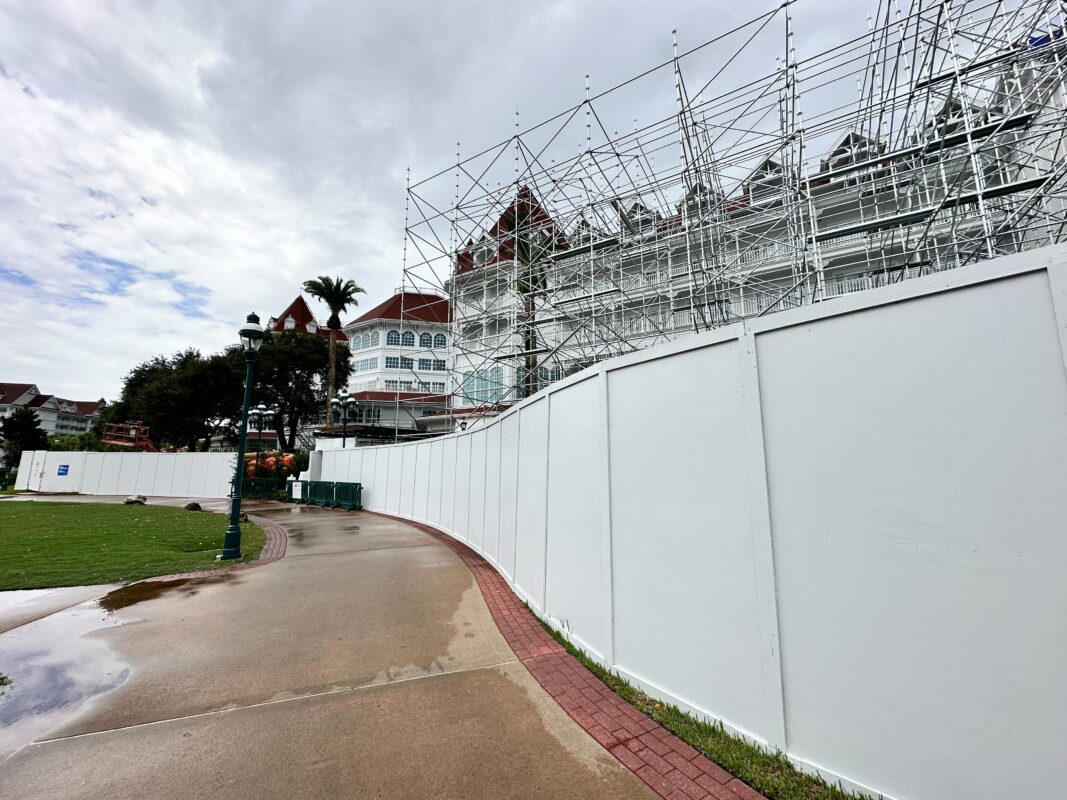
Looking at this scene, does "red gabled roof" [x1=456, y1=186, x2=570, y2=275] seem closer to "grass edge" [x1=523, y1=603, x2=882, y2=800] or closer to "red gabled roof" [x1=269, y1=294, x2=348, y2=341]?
"grass edge" [x1=523, y1=603, x2=882, y2=800]

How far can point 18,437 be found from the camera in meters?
47.7

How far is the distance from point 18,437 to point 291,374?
34.6 m

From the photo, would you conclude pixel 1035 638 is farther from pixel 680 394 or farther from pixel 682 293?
pixel 682 293

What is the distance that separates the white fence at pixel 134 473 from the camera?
26.9 m

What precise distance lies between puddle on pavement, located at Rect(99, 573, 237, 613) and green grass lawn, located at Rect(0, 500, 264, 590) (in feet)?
2.04

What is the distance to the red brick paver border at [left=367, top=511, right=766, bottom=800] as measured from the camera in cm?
248

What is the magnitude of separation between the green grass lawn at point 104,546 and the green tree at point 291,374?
2340 cm

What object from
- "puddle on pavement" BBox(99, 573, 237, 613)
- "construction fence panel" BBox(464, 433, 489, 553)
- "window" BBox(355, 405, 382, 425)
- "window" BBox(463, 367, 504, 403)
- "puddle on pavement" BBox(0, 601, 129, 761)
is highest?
"window" BBox(355, 405, 382, 425)

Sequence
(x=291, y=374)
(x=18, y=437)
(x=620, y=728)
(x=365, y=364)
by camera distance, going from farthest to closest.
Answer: (x=18, y=437) < (x=365, y=364) < (x=291, y=374) < (x=620, y=728)

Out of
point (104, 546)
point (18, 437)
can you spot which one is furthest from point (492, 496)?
point (18, 437)

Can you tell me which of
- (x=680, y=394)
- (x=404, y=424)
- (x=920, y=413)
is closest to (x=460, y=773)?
(x=680, y=394)

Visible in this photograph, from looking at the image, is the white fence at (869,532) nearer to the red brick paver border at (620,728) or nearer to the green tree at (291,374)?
the red brick paver border at (620,728)

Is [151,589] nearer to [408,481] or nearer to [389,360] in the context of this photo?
[408,481]

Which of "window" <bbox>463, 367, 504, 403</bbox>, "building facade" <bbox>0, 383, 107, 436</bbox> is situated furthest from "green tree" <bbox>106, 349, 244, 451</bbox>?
"building facade" <bbox>0, 383, 107, 436</bbox>
